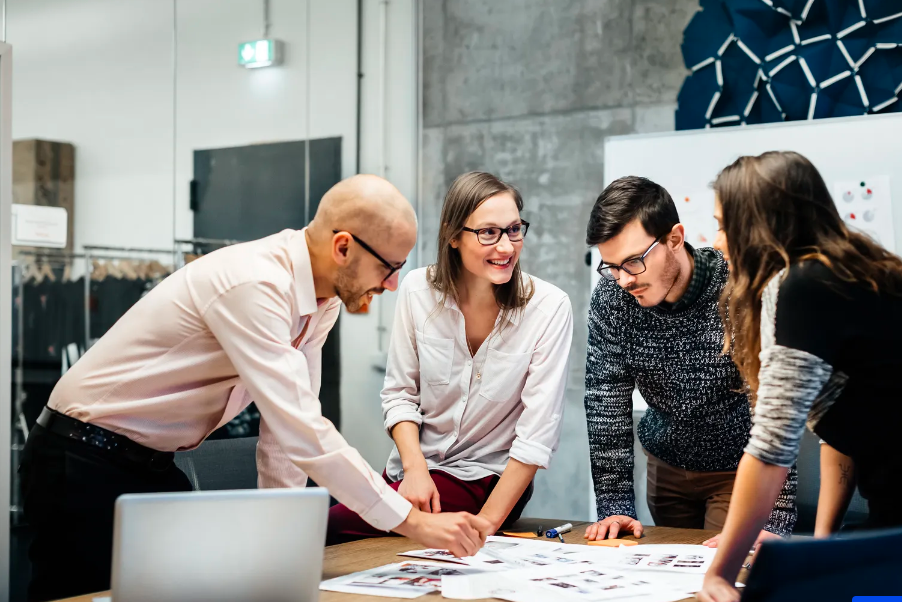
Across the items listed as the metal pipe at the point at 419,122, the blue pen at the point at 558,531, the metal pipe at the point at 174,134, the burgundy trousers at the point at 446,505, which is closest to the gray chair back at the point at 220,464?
the burgundy trousers at the point at 446,505

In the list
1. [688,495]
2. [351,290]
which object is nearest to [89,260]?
[351,290]

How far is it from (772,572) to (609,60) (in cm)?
411

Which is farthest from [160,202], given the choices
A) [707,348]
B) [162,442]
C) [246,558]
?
[246,558]

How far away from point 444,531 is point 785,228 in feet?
2.88

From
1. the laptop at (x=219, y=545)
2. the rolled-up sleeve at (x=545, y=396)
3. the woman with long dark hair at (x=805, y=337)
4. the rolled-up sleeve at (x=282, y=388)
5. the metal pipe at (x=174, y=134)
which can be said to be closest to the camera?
the laptop at (x=219, y=545)

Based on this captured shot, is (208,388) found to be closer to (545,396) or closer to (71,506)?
(71,506)

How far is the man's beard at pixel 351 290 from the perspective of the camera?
190 cm

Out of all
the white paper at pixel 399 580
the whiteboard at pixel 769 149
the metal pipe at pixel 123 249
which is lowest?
the white paper at pixel 399 580

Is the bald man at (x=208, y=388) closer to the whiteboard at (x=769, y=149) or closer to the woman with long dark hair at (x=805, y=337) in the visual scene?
the woman with long dark hair at (x=805, y=337)

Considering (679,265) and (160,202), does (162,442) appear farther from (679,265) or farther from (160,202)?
(160,202)

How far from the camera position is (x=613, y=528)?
221 centimetres

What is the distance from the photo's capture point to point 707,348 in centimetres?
241

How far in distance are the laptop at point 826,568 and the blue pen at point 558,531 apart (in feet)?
3.70

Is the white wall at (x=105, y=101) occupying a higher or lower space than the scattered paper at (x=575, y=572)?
higher
